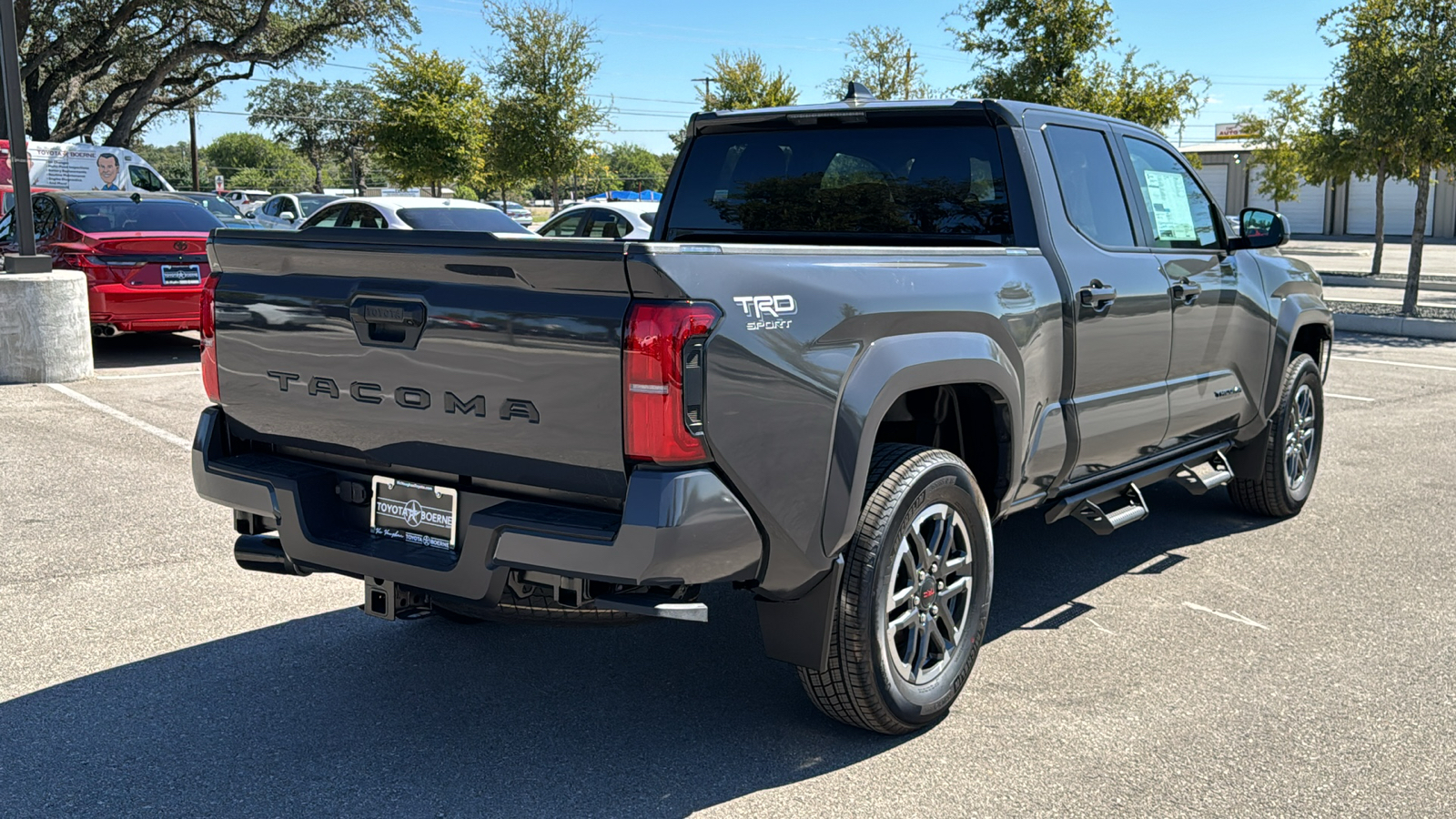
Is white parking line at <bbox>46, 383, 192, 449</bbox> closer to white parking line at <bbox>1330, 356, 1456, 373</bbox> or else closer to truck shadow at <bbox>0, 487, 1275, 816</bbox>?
truck shadow at <bbox>0, 487, 1275, 816</bbox>

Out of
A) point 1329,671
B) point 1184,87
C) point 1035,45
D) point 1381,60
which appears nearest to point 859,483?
point 1329,671

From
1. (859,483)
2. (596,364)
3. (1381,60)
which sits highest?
(1381,60)

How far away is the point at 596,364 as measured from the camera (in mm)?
2990

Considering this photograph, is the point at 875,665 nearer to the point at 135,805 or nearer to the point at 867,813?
the point at 867,813

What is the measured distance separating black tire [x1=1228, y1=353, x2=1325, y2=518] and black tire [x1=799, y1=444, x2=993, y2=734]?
2958 millimetres

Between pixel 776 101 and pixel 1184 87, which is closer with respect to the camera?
pixel 1184 87

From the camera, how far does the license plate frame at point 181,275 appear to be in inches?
452

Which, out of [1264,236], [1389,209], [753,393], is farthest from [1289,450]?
[1389,209]

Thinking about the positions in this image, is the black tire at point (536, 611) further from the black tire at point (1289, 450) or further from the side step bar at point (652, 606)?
the black tire at point (1289, 450)

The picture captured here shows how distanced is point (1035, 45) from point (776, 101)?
1059 cm

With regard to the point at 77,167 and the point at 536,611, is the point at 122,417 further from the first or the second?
the point at 77,167

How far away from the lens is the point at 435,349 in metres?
3.24

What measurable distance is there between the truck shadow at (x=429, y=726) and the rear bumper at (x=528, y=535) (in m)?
0.60

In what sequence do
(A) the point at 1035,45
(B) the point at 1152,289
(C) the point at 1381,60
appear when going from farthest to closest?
1. (A) the point at 1035,45
2. (C) the point at 1381,60
3. (B) the point at 1152,289
